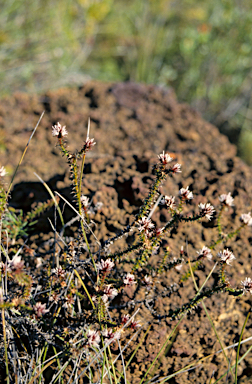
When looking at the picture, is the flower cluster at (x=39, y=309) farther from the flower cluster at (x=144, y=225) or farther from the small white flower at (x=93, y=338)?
the flower cluster at (x=144, y=225)

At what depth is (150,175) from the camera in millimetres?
1948

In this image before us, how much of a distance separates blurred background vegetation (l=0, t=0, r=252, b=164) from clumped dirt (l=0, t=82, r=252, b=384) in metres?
1.19

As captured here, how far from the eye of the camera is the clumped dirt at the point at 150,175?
5.16 feet

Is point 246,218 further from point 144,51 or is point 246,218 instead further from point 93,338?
point 144,51

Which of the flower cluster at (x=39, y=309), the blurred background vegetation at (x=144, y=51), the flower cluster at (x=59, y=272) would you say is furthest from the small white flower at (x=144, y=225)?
the blurred background vegetation at (x=144, y=51)

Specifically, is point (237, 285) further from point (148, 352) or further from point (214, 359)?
point (148, 352)

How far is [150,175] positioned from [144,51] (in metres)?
3.36

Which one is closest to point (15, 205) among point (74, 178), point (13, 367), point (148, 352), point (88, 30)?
point (74, 178)

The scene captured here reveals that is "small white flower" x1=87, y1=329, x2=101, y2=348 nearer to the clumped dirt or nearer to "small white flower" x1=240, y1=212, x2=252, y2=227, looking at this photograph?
the clumped dirt

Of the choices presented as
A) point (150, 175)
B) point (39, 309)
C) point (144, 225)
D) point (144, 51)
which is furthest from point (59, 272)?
point (144, 51)

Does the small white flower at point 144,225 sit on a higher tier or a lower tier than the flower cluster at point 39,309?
higher

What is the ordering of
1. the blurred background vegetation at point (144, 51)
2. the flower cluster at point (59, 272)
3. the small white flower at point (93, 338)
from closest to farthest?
the small white flower at point (93, 338), the flower cluster at point (59, 272), the blurred background vegetation at point (144, 51)

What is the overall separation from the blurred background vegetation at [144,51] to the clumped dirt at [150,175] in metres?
1.19

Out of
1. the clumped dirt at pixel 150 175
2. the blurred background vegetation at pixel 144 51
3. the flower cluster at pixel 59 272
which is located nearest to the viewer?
the flower cluster at pixel 59 272
